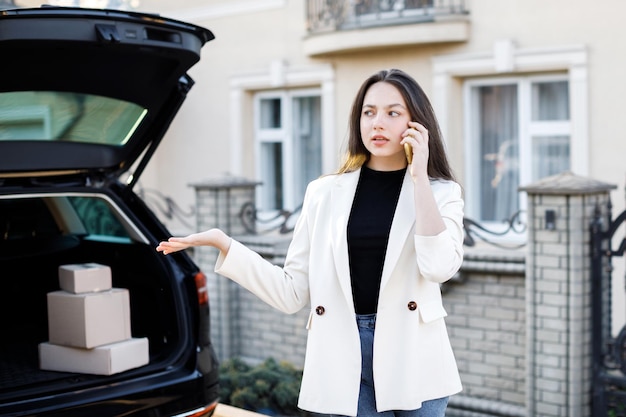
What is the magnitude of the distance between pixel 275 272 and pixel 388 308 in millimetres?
385

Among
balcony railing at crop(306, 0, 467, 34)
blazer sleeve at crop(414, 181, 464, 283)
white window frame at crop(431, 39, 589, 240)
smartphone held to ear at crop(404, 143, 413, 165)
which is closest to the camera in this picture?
blazer sleeve at crop(414, 181, 464, 283)

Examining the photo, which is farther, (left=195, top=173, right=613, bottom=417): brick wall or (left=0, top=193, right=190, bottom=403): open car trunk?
(left=195, top=173, right=613, bottom=417): brick wall

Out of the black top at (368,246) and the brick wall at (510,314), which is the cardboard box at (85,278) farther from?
the brick wall at (510,314)

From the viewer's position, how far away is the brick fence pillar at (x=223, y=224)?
837 cm

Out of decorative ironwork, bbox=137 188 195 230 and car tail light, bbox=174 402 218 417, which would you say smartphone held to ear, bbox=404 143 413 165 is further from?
decorative ironwork, bbox=137 188 195 230

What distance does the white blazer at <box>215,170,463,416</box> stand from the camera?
105 inches

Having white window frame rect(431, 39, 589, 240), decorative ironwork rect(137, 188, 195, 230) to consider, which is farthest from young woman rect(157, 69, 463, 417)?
white window frame rect(431, 39, 589, 240)

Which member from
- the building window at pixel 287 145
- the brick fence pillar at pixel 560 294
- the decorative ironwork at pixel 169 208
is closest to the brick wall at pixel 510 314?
the brick fence pillar at pixel 560 294

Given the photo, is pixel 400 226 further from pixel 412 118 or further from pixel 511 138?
pixel 511 138

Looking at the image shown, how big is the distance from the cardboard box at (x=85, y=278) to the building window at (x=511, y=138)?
681 cm

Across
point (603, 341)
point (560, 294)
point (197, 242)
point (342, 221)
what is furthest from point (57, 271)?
point (603, 341)

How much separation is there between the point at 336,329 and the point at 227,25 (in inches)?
415

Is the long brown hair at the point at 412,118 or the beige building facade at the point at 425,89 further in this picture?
the beige building facade at the point at 425,89

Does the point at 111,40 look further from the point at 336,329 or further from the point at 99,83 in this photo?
the point at 336,329
